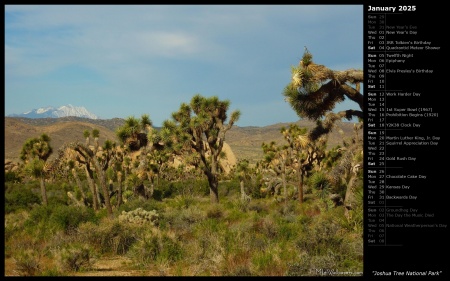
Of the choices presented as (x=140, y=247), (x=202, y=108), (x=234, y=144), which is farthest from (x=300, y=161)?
(x=234, y=144)

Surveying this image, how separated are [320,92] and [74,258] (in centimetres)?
708

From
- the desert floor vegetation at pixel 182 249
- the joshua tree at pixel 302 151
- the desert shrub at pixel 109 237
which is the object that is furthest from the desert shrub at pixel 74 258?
the joshua tree at pixel 302 151

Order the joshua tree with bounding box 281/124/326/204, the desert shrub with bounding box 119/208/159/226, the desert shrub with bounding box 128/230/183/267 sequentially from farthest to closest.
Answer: the joshua tree with bounding box 281/124/326/204
the desert shrub with bounding box 119/208/159/226
the desert shrub with bounding box 128/230/183/267

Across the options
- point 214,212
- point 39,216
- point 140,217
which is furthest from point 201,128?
point 39,216

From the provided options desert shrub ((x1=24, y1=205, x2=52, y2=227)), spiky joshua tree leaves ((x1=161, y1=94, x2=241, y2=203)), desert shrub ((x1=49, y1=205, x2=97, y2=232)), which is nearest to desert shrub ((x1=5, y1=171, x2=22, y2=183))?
spiky joshua tree leaves ((x1=161, y1=94, x2=241, y2=203))

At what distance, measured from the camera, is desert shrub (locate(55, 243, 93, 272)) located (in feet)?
29.3

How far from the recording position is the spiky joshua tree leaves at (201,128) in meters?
21.4

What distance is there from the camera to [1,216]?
632cm

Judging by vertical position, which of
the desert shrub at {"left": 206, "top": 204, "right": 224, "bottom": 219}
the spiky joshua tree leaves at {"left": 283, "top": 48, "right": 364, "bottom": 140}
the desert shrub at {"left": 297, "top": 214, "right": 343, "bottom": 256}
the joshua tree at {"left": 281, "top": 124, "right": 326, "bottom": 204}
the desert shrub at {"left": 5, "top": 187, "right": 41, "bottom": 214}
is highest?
the spiky joshua tree leaves at {"left": 283, "top": 48, "right": 364, "bottom": 140}

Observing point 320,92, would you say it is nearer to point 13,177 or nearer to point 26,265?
point 26,265

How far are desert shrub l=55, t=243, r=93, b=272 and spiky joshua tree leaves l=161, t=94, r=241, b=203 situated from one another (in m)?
12.1

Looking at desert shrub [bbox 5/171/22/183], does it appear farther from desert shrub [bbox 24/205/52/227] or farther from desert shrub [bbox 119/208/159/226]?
desert shrub [bbox 119/208/159/226]

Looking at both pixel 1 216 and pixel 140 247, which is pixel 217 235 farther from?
pixel 1 216
